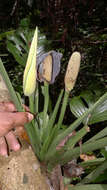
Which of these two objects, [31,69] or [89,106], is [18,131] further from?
[89,106]

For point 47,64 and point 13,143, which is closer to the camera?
point 13,143

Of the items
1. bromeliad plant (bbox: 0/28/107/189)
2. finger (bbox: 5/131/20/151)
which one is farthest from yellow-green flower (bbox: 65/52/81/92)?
finger (bbox: 5/131/20/151)

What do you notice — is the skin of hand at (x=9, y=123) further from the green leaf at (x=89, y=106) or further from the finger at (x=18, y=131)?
the green leaf at (x=89, y=106)

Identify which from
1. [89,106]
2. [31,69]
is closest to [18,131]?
[31,69]

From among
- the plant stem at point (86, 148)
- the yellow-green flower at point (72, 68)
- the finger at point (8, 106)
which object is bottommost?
the plant stem at point (86, 148)

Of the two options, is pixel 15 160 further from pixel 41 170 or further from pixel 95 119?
pixel 95 119

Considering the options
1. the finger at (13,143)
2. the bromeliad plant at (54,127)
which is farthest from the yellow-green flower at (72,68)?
the finger at (13,143)

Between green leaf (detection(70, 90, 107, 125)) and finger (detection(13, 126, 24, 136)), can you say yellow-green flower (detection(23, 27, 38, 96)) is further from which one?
A: green leaf (detection(70, 90, 107, 125))

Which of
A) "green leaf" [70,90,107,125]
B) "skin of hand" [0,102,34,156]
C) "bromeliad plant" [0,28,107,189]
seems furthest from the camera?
"green leaf" [70,90,107,125]

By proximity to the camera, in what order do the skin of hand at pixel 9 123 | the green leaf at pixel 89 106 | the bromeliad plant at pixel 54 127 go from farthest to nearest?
the green leaf at pixel 89 106
the bromeliad plant at pixel 54 127
the skin of hand at pixel 9 123
